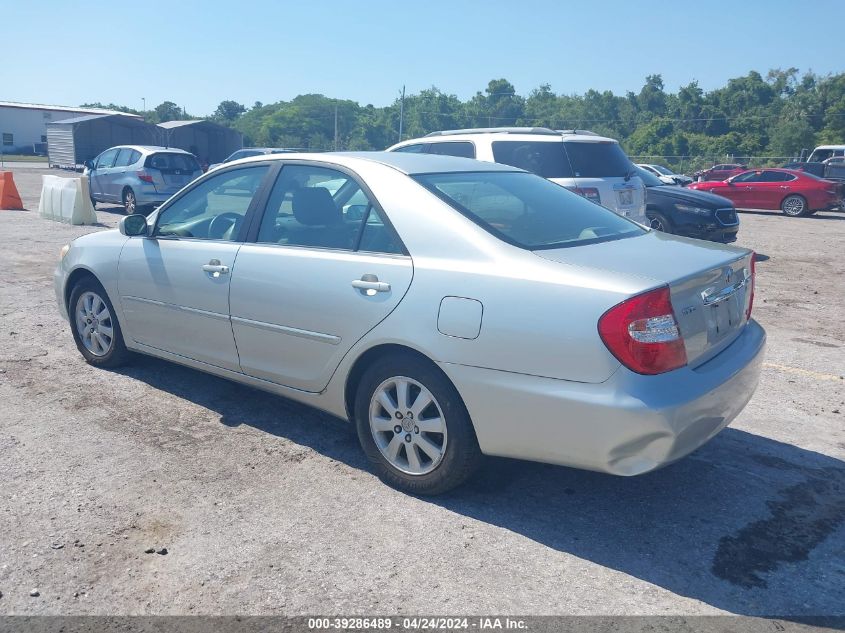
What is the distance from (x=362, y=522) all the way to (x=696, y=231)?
10.3 metres

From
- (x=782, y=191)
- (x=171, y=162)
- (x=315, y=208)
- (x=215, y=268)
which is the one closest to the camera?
(x=315, y=208)

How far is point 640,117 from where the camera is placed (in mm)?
86812

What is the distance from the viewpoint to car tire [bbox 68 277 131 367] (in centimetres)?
561

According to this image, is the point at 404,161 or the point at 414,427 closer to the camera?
the point at 414,427

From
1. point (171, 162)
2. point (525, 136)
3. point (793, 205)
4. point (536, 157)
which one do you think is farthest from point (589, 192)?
point (793, 205)

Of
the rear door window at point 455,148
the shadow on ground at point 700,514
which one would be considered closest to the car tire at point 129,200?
the rear door window at point 455,148

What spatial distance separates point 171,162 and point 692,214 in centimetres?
1190

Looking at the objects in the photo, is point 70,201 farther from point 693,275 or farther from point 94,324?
point 693,275

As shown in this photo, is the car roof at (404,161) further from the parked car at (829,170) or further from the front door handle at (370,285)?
the parked car at (829,170)

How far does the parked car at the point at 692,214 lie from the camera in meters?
12.4

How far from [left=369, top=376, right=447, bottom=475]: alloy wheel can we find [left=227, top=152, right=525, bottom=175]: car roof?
3.98ft

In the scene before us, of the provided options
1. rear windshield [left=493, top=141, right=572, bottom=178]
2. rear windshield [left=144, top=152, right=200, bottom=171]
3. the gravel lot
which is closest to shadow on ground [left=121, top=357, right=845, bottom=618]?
the gravel lot

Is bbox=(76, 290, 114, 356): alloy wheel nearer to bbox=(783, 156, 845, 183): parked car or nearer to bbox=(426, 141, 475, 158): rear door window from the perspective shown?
bbox=(426, 141, 475, 158): rear door window

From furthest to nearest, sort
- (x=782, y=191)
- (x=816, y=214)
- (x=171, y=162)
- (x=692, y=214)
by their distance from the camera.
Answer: (x=816, y=214)
(x=782, y=191)
(x=171, y=162)
(x=692, y=214)
